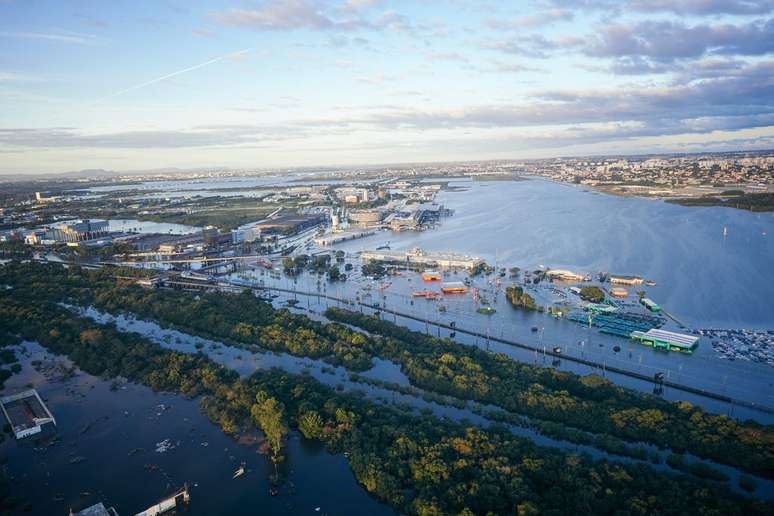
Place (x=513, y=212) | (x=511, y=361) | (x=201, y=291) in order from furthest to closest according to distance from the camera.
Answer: (x=513, y=212) → (x=201, y=291) → (x=511, y=361)

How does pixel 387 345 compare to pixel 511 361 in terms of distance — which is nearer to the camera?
pixel 511 361

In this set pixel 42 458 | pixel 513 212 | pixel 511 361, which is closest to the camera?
pixel 42 458

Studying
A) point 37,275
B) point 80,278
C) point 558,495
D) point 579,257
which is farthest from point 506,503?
point 37,275

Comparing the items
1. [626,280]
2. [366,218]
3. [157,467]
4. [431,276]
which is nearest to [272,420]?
[157,467]

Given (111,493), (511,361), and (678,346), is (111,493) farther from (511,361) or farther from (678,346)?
(678,346)

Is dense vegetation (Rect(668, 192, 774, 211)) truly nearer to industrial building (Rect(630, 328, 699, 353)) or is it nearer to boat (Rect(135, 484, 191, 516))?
industrial building (Rect(630, 328, 699, 353))

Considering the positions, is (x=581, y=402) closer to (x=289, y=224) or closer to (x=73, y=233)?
(x=289, y=224)

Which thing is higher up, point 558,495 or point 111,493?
point 558,495
